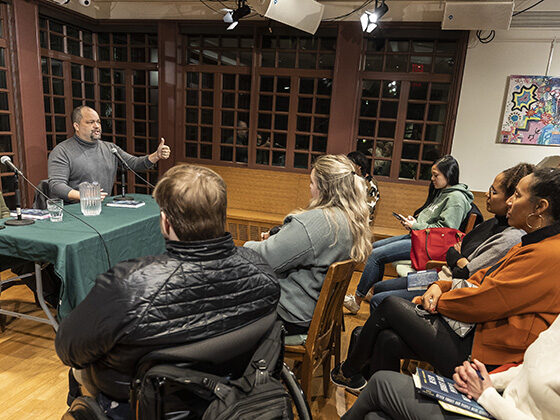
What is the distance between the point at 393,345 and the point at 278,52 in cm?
391

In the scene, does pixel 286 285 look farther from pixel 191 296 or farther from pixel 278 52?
pixel 278 52

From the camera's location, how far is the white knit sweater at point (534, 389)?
1.06 meters

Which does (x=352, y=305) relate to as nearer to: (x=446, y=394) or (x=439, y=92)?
(x=446, y=394)

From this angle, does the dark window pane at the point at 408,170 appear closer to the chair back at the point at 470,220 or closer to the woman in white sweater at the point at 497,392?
the chair back at the point at 470,220

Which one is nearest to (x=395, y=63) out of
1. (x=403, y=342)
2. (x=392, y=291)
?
(x=392, y=291)

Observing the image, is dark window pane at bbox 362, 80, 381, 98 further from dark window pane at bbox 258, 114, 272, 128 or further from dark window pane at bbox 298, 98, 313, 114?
dark window pane at bbox 258, 114, 272, 128

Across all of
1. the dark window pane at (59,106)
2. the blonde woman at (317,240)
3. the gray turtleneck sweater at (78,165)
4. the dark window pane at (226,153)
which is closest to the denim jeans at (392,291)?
the blonde woman at (317,240)

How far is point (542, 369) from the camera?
43.7 inches

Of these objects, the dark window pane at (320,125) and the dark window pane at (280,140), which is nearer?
the dark window pane at (320,125)

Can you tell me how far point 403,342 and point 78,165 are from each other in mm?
2727

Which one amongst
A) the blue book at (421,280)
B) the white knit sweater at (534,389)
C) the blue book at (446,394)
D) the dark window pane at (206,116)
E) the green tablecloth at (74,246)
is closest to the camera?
the white knit sweater at (534,389)

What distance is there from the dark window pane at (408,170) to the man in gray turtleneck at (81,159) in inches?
114

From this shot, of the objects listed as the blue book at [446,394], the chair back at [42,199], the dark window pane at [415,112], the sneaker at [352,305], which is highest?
the dark window pane at [415,112]

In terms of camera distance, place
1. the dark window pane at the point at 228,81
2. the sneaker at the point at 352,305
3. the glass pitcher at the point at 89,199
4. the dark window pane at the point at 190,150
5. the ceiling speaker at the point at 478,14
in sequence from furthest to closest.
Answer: the dark window pane at the point at 190,150, the dark window pane at the point at 228,81, the ceiling speaker at the point at 478,14, the sneaker at the point at 352,305, the glass pitcher at the point at 89,199
